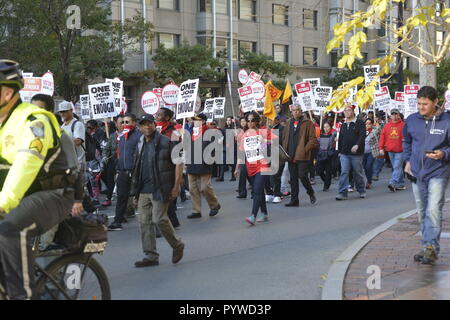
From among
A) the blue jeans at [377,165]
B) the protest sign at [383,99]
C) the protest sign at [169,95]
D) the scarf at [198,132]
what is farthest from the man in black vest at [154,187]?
the protest sign at [383,99]

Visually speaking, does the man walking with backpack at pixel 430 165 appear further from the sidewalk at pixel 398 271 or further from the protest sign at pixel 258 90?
the protest sign at pixel 258 90

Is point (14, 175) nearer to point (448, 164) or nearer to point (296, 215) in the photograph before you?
point (448, 164)

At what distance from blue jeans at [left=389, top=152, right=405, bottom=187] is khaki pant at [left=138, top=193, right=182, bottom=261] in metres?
8.89

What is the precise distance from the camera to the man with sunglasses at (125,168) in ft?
35.2

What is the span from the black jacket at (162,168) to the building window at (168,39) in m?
33.2

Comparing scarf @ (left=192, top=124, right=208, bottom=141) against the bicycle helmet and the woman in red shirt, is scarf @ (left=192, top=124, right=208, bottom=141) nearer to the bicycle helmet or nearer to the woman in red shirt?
the woman in red shirt

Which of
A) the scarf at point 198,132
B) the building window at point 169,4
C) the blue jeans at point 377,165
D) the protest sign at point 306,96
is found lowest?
the blue jeans at point 377,165

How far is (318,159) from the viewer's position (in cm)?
1730

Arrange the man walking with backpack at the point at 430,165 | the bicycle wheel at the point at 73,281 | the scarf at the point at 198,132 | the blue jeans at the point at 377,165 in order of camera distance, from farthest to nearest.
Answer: the blue jeans at the point at 377,165
the scarf at the point at 198,132
the man walking with backpack at the point at 430,165
the bicycle wheel at the point at 73,281

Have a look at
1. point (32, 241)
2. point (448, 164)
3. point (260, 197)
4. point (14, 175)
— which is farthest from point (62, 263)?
point (260, 197)

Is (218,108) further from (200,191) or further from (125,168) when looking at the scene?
(125,168)

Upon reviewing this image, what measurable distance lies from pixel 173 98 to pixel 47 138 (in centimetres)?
1671

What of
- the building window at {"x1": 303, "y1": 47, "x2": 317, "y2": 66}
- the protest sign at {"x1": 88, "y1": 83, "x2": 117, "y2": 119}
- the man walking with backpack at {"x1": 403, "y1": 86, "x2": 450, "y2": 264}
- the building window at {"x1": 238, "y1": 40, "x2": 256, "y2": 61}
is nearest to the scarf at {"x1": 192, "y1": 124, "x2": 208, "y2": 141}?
the protest sign at {"x1": 88, "y1": 83, "x2": 117, "y2": 119}

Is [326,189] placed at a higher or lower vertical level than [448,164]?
lower
